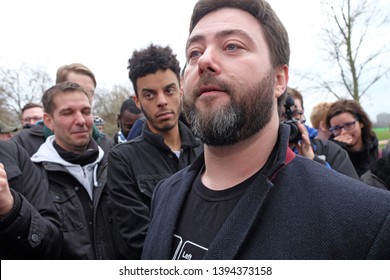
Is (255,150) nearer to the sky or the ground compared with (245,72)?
nearer to the ground

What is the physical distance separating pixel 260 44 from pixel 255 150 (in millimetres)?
448

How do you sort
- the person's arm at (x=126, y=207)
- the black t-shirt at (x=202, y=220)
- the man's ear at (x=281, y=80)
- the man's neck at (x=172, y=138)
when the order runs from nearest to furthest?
the black t-shirt at (x=202, y=220), the man's ear at (x=281, y=80), the person's arm at (x=126, y=207), the man's neck at (x=172, y=138)

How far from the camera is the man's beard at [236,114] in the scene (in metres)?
1.36

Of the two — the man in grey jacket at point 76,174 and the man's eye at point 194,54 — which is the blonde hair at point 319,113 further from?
the man's eye at point 194,54

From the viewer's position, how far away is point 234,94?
53.8 inches

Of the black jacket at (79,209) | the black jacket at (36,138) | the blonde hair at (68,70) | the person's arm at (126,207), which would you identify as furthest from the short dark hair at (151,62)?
the blonde hair at (68,70)

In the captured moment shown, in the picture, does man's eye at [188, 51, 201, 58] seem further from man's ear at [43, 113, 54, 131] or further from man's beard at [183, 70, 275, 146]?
man's ear at [43, 113, 54, 131]

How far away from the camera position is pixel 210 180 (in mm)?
1516

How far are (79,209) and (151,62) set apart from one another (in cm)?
118

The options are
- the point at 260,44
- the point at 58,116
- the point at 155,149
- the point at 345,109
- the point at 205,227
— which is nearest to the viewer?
the point at 205,227

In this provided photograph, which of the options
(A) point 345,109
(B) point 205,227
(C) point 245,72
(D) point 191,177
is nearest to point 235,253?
(B) point 205,227

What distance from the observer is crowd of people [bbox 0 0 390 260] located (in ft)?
3.78

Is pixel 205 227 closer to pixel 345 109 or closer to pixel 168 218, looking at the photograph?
pixel 168 218

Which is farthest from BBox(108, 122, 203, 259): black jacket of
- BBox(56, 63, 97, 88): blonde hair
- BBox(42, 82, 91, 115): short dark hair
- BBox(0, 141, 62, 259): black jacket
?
BBox(56, 63, 97, 88): blonde hair
